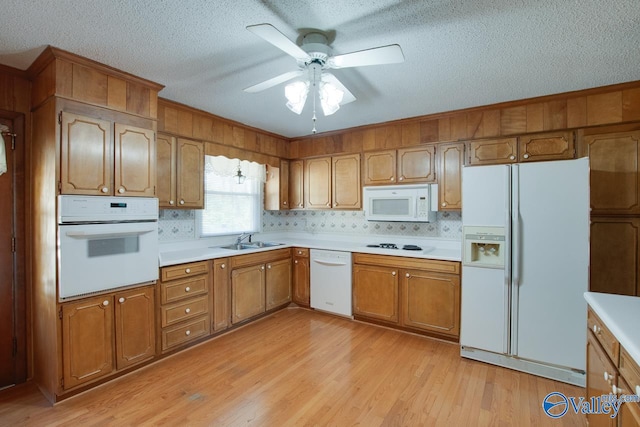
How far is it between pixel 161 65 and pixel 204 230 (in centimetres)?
205

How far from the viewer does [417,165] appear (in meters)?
3.54

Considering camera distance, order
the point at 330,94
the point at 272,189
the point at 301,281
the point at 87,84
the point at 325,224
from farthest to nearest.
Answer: the point at 325,224 < the point at 272,189 < the point at 301,281 < the point at 87,84 < the point at 330,94

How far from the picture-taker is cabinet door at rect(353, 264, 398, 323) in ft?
11.2

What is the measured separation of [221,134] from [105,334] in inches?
89.7

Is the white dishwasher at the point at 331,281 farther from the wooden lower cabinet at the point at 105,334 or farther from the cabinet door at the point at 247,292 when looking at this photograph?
the wooden lower cabinet at the point at 105,334

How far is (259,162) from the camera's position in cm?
416

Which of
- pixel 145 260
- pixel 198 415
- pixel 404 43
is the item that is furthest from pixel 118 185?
pixel 404 43

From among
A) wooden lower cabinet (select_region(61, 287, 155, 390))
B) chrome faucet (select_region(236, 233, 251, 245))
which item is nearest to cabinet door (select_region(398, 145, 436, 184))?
chrome faucet (select_region(236, 233, 251, 245))

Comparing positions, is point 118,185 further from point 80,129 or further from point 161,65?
point 161,65

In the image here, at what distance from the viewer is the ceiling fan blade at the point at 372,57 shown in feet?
5.10

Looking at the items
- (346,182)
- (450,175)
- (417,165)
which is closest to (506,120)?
(450,175)

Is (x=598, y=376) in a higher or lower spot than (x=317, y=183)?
lower

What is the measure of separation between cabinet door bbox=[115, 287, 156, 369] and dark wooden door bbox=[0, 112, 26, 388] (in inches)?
30.0

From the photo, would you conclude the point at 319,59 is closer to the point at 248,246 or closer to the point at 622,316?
the point at 622,316
